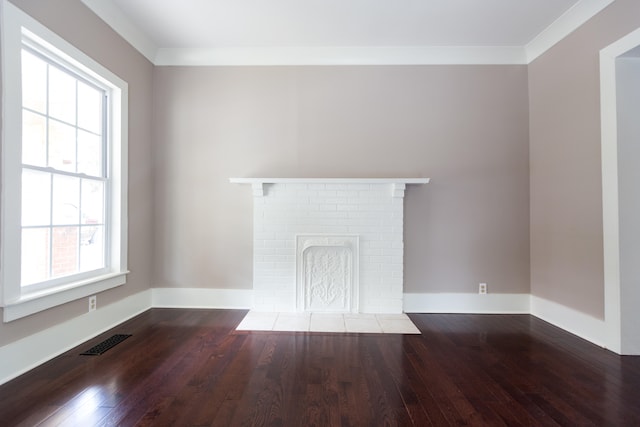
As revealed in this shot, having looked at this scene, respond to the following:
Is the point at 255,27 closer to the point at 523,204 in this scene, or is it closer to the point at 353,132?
the point at 353,132

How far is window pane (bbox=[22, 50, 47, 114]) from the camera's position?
196cm

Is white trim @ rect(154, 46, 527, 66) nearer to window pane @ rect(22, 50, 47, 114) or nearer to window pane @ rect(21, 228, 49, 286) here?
window pane @ rect(22, 50, 47, 114)

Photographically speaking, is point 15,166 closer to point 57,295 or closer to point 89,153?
point 89,153

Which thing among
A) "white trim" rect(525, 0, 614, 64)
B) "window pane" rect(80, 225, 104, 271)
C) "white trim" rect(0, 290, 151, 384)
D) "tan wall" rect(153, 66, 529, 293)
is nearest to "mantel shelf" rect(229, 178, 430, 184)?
"tan wall" rect(153, 66, 529, 293)

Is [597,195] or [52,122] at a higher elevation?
[52,122]

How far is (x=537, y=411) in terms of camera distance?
1566 millimetres

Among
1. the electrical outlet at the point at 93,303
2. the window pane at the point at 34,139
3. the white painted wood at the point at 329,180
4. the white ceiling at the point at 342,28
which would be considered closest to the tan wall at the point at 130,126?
the electrical outlet at the point at 93,303

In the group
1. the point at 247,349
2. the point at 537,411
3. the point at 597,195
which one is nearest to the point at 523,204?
the point at 597,195

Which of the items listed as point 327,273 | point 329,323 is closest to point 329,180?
point 327,273

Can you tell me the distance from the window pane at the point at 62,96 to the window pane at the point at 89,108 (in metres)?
0.08

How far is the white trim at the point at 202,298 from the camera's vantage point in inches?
126

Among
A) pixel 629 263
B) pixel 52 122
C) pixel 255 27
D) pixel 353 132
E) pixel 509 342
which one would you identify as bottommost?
pixel 509 342

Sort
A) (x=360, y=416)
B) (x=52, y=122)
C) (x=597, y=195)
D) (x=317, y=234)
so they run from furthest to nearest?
(x=317, y=234) → (x=597, y=195) → (x=52, y=122) → (x=360, y=416)

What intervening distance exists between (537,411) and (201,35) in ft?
12.9
